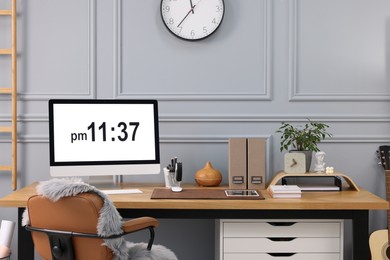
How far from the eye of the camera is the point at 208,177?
116 inches

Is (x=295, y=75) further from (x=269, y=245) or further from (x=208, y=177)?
(x=269, y=245)

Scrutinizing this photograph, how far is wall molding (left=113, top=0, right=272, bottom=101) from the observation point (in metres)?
3.20

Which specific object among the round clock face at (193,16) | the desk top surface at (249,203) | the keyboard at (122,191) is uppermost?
the round clock face at (193,16)

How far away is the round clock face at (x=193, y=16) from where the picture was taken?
3.18 m

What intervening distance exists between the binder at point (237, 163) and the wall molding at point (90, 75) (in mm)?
975

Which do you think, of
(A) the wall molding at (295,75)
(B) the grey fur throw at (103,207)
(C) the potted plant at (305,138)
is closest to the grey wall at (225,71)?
(A) the wall molding at (295,75)

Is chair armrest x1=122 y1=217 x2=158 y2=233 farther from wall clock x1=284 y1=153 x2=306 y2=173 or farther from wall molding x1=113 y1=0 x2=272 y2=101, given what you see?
wall molding x1=113 y1=0 x2=272 y2=101

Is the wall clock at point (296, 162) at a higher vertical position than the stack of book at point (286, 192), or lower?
higher

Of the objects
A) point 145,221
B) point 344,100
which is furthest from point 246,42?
point 145,221

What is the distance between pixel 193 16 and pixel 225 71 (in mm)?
400

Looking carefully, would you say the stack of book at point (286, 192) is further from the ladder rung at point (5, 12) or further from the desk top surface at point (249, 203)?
the ladder rung at point (5, 12)

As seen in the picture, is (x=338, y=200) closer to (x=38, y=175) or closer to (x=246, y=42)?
(x=246, y=42)

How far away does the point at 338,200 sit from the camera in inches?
98.4

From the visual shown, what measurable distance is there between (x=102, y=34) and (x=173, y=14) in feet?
1.54
